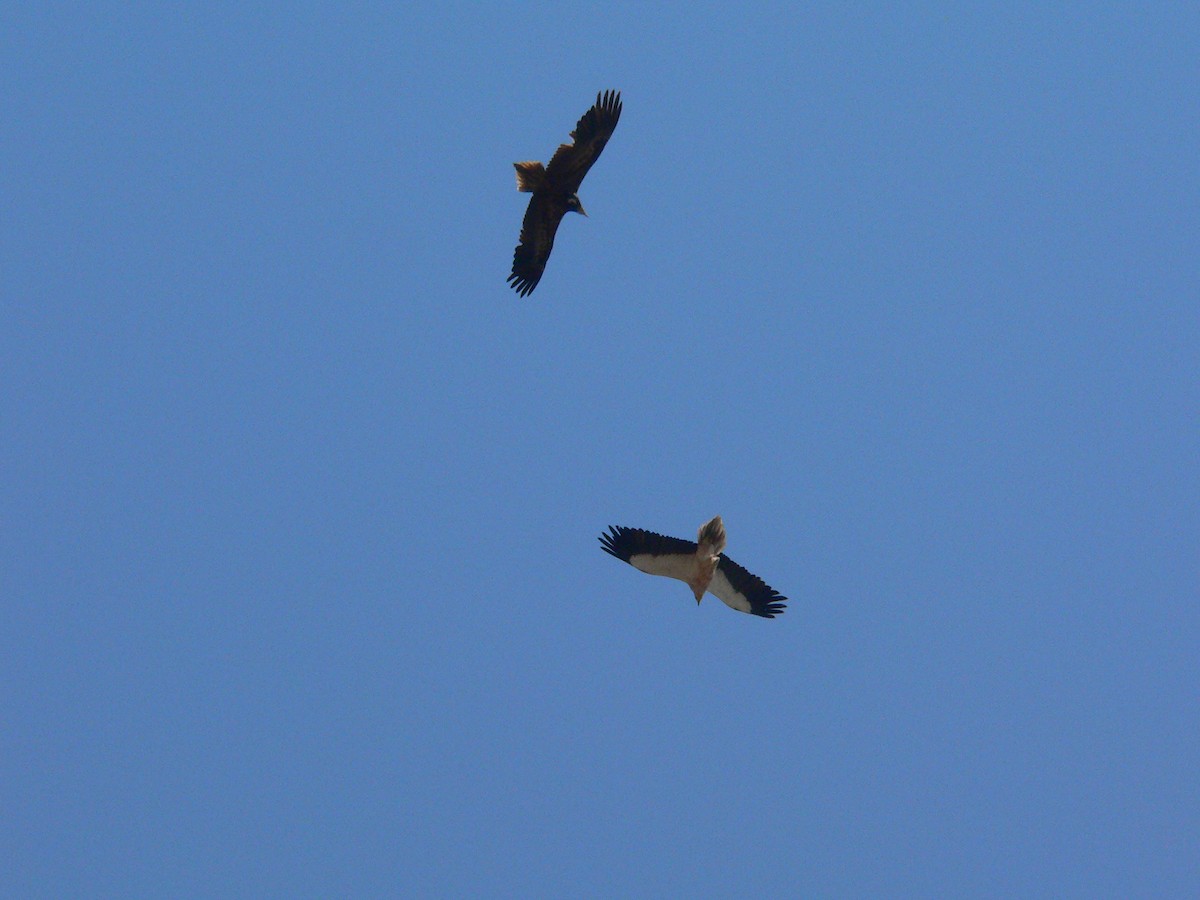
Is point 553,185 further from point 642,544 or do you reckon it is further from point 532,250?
point 642,544

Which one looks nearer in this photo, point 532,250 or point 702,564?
point 702,564

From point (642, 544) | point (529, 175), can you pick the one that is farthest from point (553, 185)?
point (642, 544)

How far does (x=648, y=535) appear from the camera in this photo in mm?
17625

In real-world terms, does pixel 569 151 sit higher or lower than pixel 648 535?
higher

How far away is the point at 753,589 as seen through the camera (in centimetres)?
1812

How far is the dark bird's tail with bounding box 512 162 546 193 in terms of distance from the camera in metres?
18.7

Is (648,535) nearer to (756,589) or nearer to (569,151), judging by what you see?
(756,589)

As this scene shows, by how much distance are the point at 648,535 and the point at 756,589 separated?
171 cm

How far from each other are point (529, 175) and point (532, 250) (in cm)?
124

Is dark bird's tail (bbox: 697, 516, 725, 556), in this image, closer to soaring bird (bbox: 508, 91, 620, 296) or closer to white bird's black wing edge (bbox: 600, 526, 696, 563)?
white bird's black wing edge (bbox: 600, 526, 696, 563)

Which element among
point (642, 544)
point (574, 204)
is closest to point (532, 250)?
point (574, 204)

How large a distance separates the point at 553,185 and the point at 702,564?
5.64 meters

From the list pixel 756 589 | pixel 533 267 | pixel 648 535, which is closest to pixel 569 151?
pixel 533 267

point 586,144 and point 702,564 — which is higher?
point 586,144
